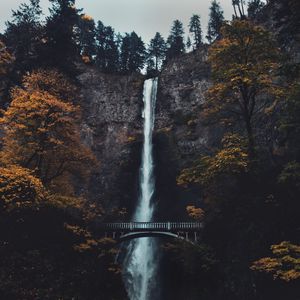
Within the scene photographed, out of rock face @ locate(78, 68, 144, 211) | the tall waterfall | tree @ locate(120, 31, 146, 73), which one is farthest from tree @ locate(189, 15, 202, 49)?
the tall waterfall

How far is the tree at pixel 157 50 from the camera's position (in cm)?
7569

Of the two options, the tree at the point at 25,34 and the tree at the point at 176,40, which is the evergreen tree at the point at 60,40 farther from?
the tree at the point at 176,40

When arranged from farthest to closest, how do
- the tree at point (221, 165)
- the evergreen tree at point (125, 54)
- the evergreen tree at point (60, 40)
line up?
the evergreen tree at point (125, 54) → the evergreen tree at point (60, 40) → the tree at point (221, 165)

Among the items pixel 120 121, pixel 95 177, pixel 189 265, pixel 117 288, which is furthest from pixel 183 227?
pixel 120 121

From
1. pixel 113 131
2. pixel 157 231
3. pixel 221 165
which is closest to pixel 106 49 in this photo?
pixel 113 131

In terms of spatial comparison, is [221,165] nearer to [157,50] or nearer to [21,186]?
[21,186]

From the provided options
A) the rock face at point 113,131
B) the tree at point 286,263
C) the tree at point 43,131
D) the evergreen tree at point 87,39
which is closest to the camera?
the tree at point 286,263

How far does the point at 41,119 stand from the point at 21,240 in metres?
8.47

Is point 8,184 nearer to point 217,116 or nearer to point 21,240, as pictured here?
point 21,240

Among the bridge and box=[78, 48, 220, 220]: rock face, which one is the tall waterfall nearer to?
box=[78, 48, 220, 220]: rock face

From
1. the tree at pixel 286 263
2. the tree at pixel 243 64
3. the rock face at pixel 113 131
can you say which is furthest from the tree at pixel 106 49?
the tree at pixel 286 263

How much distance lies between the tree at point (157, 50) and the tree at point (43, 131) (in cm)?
4849

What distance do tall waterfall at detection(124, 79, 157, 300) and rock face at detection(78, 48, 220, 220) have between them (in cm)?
91

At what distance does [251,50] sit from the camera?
87.4 feet
